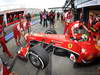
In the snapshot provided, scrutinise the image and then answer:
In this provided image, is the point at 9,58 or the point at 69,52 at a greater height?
the point at 69,52

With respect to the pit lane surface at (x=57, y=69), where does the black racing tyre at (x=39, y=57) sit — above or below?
above

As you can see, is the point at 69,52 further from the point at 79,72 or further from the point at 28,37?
the point at 28,37

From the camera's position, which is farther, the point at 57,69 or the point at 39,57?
the point at 57,69

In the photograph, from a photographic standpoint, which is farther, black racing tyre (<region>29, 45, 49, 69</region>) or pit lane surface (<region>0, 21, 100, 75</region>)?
pit lane surface (<region>0, 21, 100, 75</region>)

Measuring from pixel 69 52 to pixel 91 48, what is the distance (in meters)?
0.72

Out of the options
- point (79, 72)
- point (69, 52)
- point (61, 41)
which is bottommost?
point (79, 72)

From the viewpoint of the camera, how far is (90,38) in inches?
163

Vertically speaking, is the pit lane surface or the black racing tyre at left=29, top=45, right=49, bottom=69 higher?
the black racing tyre at left=29, top=45, right=49, bottom=69

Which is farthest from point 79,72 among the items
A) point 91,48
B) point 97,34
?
point 97,34

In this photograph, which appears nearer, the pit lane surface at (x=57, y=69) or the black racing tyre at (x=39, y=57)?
the black racing tyre at (x=39, y=57)

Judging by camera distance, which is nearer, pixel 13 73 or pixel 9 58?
pixel 13 73

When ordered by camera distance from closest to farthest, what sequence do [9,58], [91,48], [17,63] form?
[91,48], [17,63], [9,58]

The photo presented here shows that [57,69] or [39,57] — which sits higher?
[39,57]

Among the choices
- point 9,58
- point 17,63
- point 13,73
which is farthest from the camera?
point 9,58
